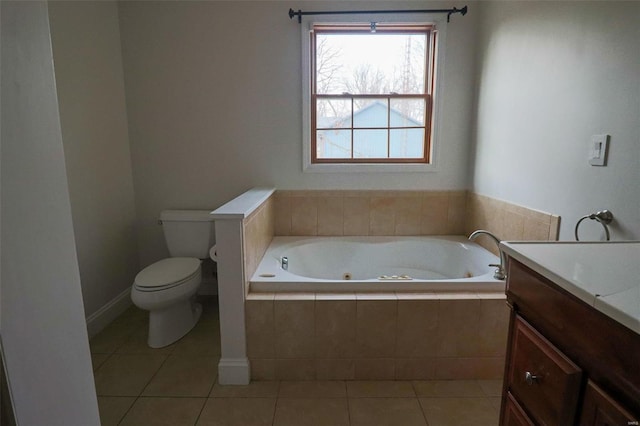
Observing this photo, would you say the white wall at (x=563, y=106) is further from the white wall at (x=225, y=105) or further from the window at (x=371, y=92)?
the window at (x=371, y=92)

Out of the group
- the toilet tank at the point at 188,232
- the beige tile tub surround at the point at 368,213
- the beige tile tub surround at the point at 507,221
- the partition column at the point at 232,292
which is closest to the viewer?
the partition column at the point at 232,292

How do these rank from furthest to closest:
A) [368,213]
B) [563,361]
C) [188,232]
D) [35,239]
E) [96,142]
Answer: [368,213], [188,232], [96,142], [563,361], [35,239]

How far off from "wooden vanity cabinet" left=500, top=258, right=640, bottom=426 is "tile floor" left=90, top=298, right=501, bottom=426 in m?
0.68

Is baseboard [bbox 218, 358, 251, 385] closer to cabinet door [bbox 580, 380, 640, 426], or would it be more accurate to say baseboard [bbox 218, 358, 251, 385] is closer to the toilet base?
the toilet base

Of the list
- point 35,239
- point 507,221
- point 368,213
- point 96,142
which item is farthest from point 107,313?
point 507,221

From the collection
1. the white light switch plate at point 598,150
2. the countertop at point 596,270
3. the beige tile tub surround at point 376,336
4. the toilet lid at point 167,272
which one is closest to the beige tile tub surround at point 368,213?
the toilet lid at point 167,272

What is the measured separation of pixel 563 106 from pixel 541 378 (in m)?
1.41

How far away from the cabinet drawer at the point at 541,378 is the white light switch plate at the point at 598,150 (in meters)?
0.93

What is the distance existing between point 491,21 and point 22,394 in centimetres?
294

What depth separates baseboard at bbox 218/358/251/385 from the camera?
184 centimetres

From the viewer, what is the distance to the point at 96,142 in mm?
2406

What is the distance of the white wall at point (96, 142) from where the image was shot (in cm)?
215

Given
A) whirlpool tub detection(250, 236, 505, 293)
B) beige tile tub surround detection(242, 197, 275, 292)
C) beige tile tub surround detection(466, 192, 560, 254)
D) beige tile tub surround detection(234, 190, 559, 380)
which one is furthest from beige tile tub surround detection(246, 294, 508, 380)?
whirlpool tub detection(250, 236, 505, 293)

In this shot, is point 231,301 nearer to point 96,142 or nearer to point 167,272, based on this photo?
point 167,272
